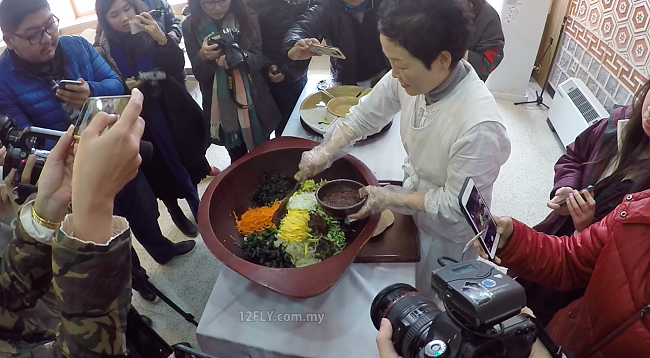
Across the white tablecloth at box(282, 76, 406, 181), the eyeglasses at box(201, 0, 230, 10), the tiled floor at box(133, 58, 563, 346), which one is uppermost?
the eyeglasses at box(201, 0, 230, 10)

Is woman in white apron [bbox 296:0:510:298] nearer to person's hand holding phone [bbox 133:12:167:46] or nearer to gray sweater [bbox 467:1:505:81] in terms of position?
gray sweater [bbox 467:1:505:81]

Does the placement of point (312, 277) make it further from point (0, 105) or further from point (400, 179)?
point (0, 105)

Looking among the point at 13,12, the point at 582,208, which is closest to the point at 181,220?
the point at 13,12

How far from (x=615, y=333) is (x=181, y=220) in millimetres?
2137

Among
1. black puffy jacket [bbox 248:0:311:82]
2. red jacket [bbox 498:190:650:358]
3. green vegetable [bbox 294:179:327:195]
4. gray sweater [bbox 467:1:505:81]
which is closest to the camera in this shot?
red jacket [bbox 498:190:650:358]

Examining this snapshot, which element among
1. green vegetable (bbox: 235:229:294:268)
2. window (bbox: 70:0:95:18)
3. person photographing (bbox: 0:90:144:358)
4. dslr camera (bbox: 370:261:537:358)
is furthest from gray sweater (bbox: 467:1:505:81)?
window (bbox: 70:0:95:18)

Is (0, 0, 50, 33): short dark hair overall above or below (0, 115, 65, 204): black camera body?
above

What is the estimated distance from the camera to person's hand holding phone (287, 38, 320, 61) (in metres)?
1.83

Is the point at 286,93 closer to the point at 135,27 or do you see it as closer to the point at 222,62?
the point at 222,62

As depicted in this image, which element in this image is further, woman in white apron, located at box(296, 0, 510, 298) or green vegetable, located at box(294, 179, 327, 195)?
green vegetable, located at box(294, 179, 327, 195)

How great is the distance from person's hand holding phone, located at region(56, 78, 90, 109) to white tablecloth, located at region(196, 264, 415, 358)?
94 cm

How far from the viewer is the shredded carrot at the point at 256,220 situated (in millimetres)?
1327

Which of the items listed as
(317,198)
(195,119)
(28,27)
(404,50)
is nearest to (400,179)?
(317,198)

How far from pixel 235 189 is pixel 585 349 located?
1.15m
